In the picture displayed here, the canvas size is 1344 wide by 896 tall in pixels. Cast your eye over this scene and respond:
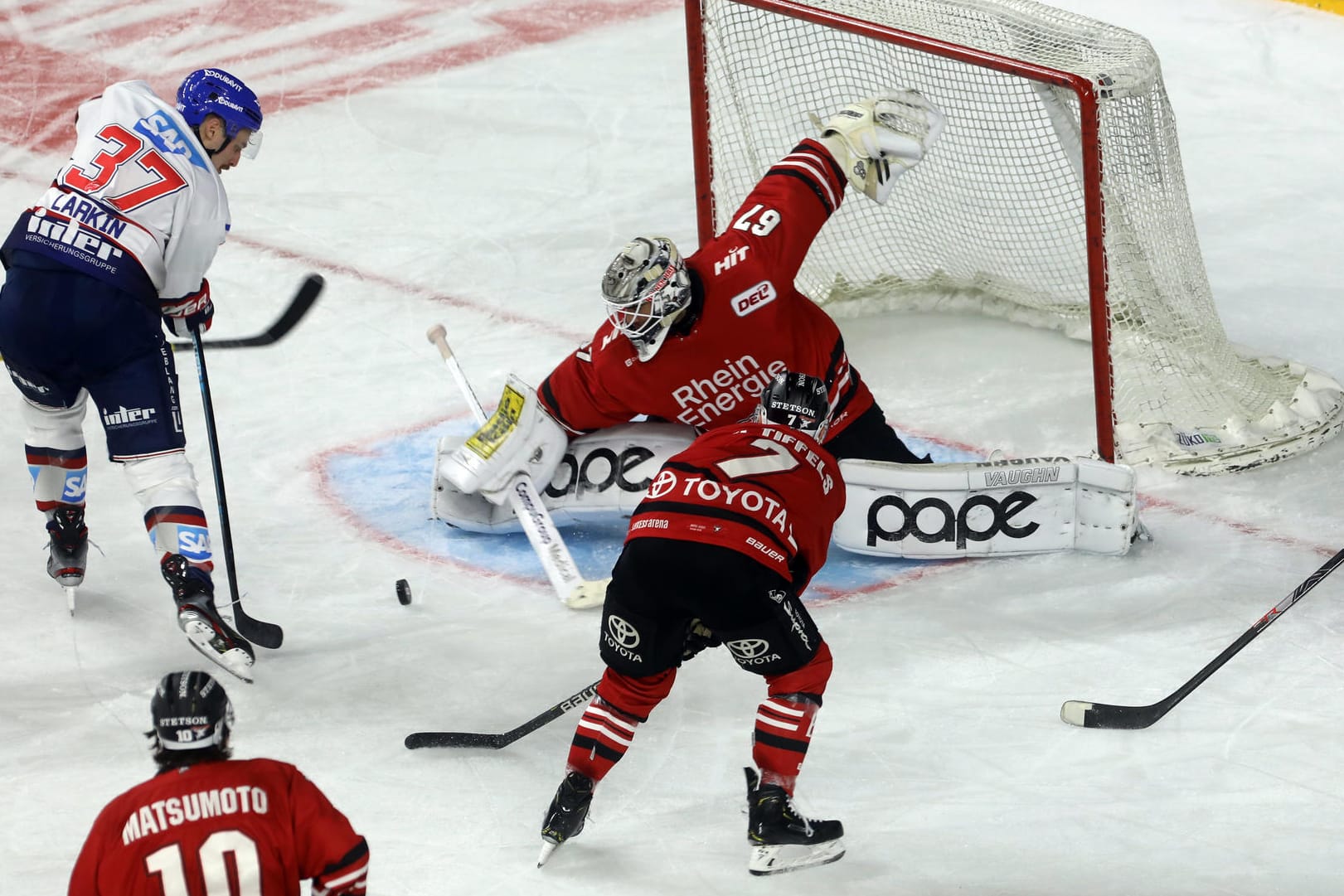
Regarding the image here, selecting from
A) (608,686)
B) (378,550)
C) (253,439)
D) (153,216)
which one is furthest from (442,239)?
(608,686)

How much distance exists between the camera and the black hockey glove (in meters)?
3.06

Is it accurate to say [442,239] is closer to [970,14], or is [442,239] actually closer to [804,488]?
[970,14]

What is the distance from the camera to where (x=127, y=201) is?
3.58 meters

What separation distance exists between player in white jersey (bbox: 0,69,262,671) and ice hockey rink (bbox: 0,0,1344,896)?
40 cm

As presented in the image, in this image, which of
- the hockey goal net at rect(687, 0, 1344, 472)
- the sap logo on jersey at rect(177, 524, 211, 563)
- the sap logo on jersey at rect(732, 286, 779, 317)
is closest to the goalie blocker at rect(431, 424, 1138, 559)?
the hockey goal net at rect(687, 0, 1344, 472)

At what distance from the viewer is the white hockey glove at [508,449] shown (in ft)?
13.7

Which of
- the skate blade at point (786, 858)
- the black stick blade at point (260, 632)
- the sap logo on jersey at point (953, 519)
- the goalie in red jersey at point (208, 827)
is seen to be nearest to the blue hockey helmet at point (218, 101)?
the black stick blade at point (260, 632)

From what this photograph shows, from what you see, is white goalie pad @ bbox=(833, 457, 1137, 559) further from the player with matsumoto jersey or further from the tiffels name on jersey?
the tiffels name on jersey

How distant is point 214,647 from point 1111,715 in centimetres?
186

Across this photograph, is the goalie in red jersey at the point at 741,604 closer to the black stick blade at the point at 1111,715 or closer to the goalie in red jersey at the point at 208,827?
the black stick blade at the point at 1111,715

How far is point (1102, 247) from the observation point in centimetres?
411

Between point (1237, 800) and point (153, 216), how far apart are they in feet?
8.13

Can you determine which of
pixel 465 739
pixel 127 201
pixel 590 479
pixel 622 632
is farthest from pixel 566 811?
pixel 127 201

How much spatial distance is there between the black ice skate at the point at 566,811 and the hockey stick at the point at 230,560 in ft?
3.38
